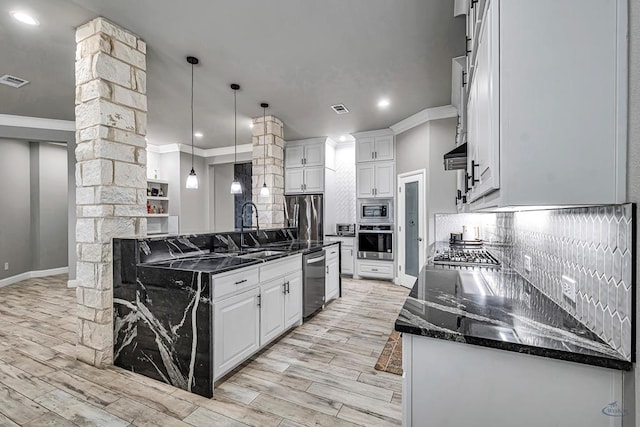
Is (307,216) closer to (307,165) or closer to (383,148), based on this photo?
(307,165)

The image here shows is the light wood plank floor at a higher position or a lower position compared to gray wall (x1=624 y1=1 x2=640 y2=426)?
lower

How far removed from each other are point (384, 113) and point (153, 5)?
3.42m

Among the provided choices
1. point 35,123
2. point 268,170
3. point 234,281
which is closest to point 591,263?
point 234,281

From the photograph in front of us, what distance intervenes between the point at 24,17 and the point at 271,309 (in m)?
3.18

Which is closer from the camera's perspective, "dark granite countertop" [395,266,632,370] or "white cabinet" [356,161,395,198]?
"dark granite countertop" [395,266,632,370]

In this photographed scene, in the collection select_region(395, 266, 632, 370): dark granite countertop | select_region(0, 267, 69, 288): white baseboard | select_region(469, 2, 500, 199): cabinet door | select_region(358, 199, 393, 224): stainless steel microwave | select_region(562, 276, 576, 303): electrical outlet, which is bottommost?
select_region(0, 267, 69, 288): white baseboard

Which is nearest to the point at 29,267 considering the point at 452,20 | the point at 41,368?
the point at 41,368

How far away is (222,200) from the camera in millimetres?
7879

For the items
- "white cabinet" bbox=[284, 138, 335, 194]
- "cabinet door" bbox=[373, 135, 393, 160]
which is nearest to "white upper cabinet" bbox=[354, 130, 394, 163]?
"cabinet door" bbox=[373, 135, 393, 160]

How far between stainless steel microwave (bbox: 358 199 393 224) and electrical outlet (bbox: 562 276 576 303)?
4.44 m

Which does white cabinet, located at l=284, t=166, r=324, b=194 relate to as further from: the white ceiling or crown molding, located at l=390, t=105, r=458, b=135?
crown molding, located at l=390, t=105, r=458, b=135

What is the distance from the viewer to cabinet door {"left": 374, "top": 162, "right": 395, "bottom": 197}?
559cm

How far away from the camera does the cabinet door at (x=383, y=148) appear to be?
5.62m

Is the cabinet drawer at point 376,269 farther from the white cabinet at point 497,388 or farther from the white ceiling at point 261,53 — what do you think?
the white cabinet at point 497,388
